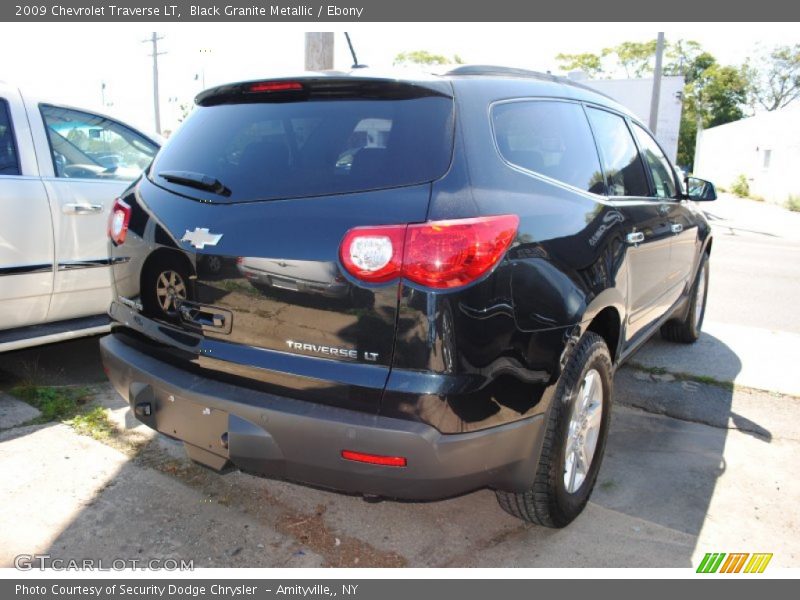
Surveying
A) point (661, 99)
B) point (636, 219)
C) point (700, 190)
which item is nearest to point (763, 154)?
point (661, 99)

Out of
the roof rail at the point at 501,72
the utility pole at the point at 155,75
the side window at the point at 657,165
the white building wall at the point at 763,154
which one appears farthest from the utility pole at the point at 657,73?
the utility pole at the point at 155,75

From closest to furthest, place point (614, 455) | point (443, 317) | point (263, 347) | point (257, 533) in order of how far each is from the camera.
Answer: point (443, 317), point (263, 347), point (257, 533), point (614, 455)

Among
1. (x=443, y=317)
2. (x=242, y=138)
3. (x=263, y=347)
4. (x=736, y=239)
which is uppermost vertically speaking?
(x=242, y=138)

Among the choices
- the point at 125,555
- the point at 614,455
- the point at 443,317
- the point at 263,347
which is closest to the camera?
the point at 443,317

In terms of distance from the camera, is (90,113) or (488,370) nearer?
(488,370)

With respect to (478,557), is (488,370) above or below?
above

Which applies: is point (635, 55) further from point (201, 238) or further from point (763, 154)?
point (201, 238)

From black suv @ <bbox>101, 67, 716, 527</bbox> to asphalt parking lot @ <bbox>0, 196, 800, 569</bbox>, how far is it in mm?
278

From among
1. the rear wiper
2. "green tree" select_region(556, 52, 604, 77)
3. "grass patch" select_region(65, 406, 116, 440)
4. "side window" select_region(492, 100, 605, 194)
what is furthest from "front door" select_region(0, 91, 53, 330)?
"green tree" select_region(556, 52, 604, 77)

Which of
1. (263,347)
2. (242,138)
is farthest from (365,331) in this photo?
(242,138)

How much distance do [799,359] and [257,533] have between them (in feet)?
15.2

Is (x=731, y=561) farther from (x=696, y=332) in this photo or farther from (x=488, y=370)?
(x=696, y=332)

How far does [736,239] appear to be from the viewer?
558 inches

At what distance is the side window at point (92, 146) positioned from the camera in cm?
415
